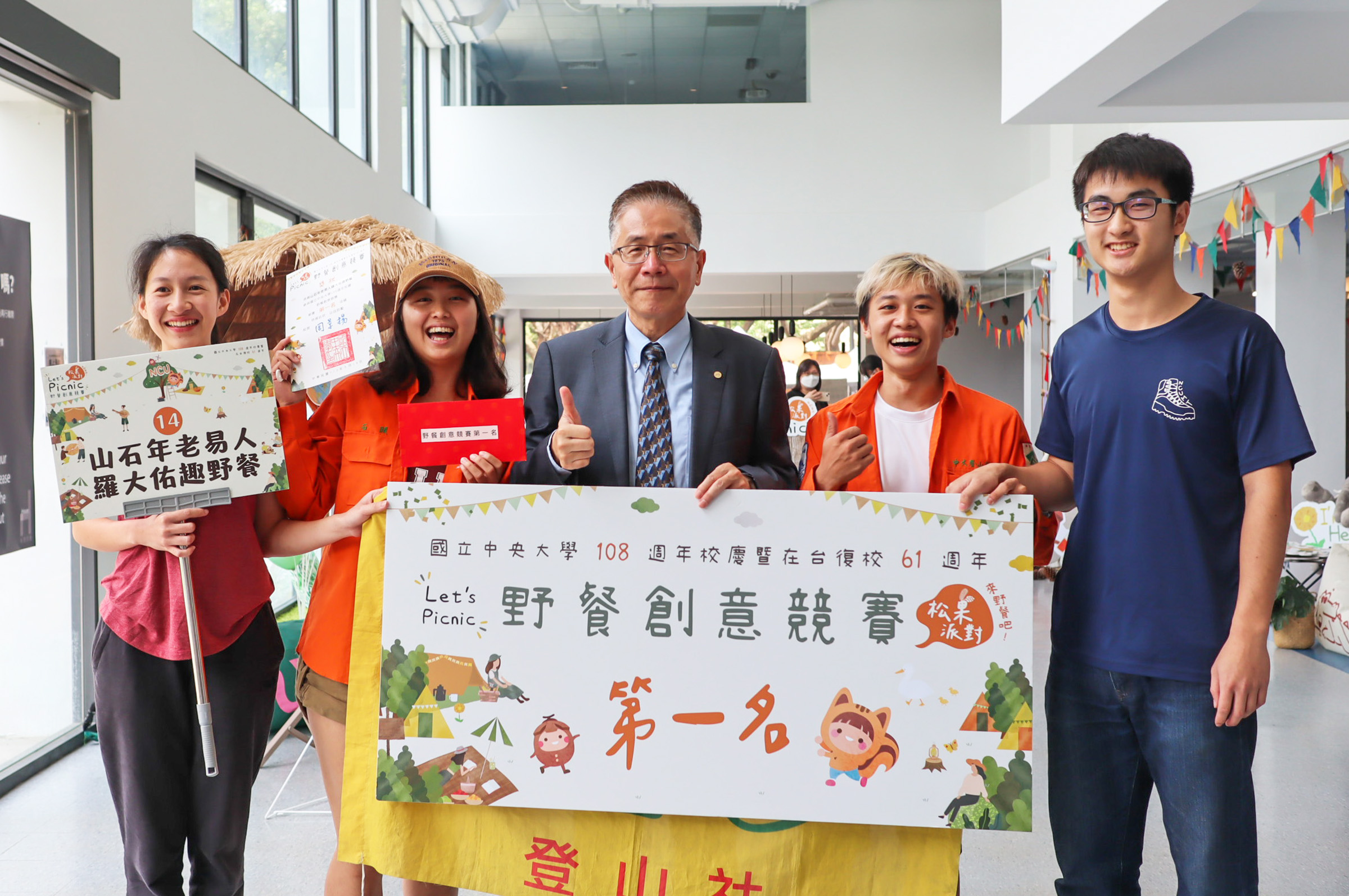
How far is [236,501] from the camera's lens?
1.89 metres

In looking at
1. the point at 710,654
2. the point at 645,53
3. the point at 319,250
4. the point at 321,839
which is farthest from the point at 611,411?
the point at 645,53

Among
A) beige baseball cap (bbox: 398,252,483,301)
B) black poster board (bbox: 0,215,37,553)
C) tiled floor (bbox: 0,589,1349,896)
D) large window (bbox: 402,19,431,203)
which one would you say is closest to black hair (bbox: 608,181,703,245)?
beige baseball cap (bbox: 398,252,483,301)

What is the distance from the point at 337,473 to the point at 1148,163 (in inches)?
65.7

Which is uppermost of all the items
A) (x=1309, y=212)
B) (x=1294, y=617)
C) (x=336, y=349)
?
(x=1309, y=212)

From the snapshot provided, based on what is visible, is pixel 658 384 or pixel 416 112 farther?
pixel 416 112

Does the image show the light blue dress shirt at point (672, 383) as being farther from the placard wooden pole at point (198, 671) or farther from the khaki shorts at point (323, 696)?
the placard wooden pole at point (198, 671)

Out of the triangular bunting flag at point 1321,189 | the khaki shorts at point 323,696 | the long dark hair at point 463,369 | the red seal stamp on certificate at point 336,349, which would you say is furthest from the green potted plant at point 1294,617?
the red seal stamp on certificate at point 336,349

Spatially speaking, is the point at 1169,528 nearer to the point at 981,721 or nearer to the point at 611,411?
the point at 981,721

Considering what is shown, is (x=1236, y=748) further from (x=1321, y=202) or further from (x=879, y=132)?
(x=879, y=132)

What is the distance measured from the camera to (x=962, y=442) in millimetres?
1856

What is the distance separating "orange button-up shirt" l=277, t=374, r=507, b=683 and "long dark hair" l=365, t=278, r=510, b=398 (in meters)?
0.02

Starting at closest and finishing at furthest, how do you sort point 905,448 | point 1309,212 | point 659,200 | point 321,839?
point 659,200
point 905,448
point 321,839
point 1309,212

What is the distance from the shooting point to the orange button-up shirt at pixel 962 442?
1.84 m

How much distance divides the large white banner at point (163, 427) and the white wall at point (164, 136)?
254 cm
